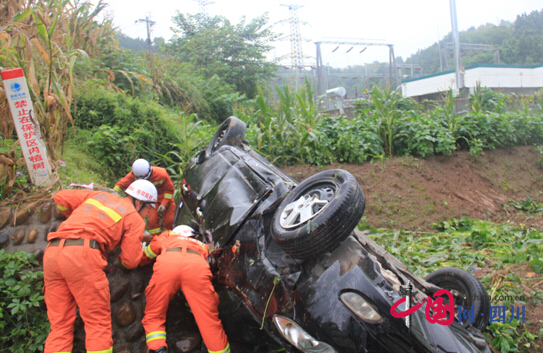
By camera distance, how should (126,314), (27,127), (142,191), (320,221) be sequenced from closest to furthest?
(320,221), (126,314), (27,127), (142,191)

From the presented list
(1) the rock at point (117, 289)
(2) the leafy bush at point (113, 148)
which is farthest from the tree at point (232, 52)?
(1) the rock at point (117, 289)

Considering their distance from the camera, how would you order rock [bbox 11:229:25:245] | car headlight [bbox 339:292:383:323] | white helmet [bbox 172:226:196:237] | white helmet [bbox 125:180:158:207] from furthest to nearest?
1. white helmet [bbox 125:180:158:207]
2. rock [bbox 11:229:25:245]
3. white helmet [bbox 172:226:196:237]
4. car headlight [bbox 339:292:383:323]

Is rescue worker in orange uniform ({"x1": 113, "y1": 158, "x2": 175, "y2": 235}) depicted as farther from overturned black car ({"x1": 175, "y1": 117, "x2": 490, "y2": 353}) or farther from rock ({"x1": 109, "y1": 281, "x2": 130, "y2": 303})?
overturned black car ({"x1": 175, "y1": 117, "x2": 490, "y2": 353})

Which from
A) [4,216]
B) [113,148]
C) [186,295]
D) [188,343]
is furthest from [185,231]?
[113,148]

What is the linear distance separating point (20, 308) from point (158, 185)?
2136mm

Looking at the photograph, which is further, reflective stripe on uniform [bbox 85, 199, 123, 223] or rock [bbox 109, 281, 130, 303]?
rock [bbox 109, 281, 130, 303]

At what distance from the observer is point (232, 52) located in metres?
14.4

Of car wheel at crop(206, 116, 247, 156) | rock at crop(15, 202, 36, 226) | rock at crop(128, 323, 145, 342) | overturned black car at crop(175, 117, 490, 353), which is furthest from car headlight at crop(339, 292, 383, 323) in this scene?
rock at crop(15, 202, 36, 226)

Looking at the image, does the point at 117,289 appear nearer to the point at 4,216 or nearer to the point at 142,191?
the point at 142,191

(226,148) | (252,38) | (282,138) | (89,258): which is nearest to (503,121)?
(282,138)

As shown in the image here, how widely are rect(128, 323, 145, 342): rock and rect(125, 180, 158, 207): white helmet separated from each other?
114 cm

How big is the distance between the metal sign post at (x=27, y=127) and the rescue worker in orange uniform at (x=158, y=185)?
104 cm

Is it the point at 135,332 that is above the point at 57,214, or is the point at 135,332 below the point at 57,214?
below

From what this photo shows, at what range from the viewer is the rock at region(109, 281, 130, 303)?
2957 millimetres
